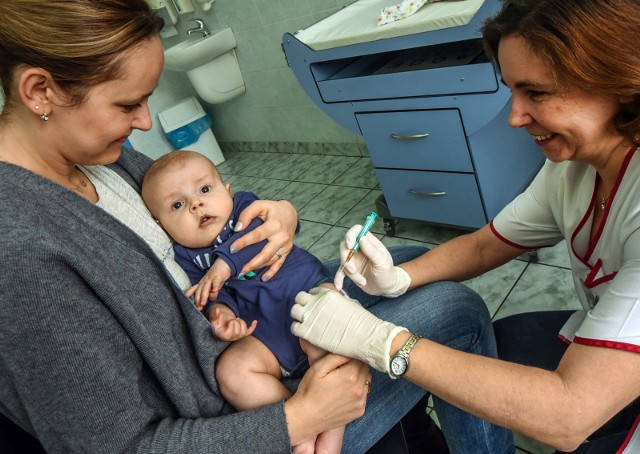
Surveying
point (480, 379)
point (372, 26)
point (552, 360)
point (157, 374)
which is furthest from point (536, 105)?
point (372, 26)

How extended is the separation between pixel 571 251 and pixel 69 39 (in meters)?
1.03

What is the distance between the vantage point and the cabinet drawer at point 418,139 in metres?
1.98

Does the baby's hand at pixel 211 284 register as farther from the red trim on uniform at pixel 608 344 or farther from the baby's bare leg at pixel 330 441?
the red trim on uniform at pixel 608 344

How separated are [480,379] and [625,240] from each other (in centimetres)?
34

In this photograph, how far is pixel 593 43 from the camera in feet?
2.39

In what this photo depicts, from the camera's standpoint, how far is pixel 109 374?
2.36ft

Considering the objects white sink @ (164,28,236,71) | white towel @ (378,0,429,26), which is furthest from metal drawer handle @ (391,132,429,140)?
white sink @ (164,28,236,71)

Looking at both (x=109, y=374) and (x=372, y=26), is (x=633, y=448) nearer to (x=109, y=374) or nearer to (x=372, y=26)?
(x=109, y=374)

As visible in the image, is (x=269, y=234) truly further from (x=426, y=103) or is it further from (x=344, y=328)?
(x=426, y=103)

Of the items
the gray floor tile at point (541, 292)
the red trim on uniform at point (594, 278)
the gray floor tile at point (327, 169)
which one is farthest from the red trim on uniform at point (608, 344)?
the gray floor tile at point (327, 169)

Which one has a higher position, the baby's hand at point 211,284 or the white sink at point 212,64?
the white sink at point 212,64

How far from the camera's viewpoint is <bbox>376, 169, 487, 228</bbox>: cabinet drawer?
2.14 m

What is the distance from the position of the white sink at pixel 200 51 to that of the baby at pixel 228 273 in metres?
2.75

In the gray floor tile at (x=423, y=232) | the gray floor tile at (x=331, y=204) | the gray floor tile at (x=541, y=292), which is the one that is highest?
the gray floor tile at (x=331, y=204)
